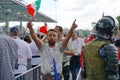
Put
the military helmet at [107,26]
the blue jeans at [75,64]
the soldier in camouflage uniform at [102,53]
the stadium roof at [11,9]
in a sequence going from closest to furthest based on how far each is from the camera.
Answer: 1. the soldier in camouflage uniform at [102,53]
2. the military helmet at [107,26]
3. the blue jeans at [75,64]
4. the stadium roof at [11,9]

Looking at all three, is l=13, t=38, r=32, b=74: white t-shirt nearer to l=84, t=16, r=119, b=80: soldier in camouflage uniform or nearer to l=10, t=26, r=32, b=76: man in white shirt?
l=10, t=26, r=32, b=76: man in white shirt

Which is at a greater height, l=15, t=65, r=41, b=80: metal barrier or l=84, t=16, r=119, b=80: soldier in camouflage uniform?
l=84, t=16, r=119, b=80: soldier in camouflage uniform

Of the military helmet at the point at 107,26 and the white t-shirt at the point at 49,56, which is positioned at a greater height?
the military helmet at the point at 107,26

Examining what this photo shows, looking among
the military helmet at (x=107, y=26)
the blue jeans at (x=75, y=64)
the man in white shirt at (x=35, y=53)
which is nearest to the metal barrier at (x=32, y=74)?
the man in white shirt at (x=35, y=53)

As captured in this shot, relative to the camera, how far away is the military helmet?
4672mm

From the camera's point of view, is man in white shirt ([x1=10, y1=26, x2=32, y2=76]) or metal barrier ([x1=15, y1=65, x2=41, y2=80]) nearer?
metal barrier ([x1=15, y1=65, x2=41, y2=80])

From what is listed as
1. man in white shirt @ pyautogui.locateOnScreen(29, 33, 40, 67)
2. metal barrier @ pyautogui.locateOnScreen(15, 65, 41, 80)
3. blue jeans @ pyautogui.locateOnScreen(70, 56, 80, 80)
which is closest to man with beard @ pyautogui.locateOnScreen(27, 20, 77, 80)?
metal barrier @ pyautogui.locateOnScreen(15, 65, 41, 80)

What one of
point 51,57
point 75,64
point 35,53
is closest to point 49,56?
point 51,57

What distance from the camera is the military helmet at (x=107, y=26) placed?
15.3 ft

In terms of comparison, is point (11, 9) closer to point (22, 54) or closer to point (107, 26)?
point (22, 54)

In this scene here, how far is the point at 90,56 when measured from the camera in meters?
4.72

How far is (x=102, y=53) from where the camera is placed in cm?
449

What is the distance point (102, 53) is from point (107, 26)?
0.40 metres

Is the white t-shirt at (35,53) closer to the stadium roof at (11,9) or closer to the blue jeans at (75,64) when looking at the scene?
the blue jeans at (75,64)
